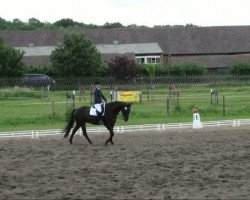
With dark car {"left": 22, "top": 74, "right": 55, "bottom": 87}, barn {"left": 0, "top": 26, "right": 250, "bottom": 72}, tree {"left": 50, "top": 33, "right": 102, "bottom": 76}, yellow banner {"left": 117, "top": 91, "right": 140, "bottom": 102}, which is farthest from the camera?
barn {"left": 0, "top": 26, "right": 250, "bottom": 72}

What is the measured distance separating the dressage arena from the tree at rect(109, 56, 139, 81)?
28997 mm

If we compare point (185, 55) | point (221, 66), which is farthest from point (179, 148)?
point (185, 55)

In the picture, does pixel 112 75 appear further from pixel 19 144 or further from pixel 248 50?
pixel 19 144

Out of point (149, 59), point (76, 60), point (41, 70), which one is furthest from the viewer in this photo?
point (149, 59)

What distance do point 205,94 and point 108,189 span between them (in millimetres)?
29226

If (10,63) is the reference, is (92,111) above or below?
below

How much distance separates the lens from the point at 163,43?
232 ft

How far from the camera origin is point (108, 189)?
1042cm

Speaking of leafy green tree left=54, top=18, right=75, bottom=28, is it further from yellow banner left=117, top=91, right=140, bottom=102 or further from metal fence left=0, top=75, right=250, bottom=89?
yellow banner left=117, top=91, right=140, bottom=102

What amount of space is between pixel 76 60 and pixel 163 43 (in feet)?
68.5

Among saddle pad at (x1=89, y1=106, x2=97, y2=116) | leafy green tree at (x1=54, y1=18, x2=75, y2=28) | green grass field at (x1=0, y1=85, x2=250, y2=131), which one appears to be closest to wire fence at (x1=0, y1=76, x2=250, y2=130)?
green grass field at (x1=0, y1=85, x2=250, y2=131)

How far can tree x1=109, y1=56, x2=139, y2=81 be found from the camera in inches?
1923

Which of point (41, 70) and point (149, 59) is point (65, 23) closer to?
point (149, 59)

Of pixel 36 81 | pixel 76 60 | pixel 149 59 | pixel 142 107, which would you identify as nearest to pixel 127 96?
pixel 142 107
